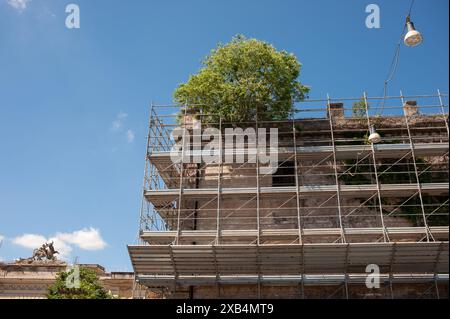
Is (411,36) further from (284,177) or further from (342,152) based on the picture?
(284,177)

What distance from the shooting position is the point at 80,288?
17250 mm

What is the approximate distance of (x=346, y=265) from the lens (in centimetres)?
1725

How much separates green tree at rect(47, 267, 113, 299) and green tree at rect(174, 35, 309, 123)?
27.8 feet

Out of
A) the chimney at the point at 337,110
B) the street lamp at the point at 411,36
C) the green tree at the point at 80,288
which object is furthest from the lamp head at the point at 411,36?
the green tree at the point at 80,288

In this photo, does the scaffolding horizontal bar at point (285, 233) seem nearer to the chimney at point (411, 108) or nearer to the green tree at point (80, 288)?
the green tree at point (80, 288)

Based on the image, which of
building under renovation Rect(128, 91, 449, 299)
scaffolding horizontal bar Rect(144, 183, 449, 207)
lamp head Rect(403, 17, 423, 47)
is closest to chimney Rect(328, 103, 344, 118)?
building under renovation Rect(128, 91, 449, 299)

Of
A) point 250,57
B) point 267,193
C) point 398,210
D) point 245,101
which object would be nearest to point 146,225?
point 267,193

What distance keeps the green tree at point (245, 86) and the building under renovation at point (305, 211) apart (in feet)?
1.71

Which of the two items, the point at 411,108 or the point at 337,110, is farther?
the point at 337,110

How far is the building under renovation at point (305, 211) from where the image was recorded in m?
17.2

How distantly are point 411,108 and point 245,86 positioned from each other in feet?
26.6

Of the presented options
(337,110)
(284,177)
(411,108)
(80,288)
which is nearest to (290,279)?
(284,177)

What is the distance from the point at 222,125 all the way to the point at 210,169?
2.09 m

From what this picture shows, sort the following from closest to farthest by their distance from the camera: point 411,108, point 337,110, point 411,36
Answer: point 411,36
point 411,108
point 337,110
